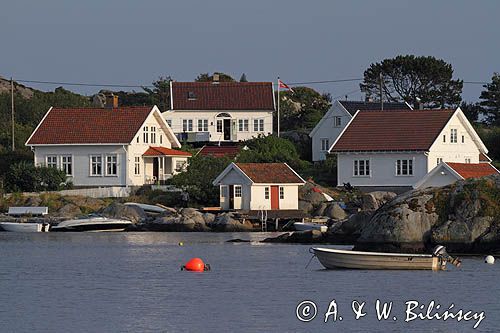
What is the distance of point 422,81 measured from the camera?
11300 centimetres

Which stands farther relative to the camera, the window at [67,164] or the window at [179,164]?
the window at [179,164]

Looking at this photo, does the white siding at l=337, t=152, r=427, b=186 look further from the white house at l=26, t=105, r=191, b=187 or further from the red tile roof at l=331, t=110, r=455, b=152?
the white house at l=26, t=105, r=191, b=187

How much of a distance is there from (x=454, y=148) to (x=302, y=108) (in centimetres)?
3473

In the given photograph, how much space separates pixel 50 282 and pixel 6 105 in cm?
7122

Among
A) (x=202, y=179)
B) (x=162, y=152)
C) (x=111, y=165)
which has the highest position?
(x=162, y=152)

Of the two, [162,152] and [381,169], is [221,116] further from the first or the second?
[381,169]

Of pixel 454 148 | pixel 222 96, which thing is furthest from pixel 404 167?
pixel 222 96

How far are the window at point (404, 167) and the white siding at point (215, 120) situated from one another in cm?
2250

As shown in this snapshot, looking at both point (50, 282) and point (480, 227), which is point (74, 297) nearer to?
point (50, 282)

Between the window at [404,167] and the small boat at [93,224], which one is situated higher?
the window at [404,167]

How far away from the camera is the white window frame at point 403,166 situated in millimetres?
78188

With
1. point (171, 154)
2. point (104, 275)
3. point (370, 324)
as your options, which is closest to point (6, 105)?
point (171, 154)

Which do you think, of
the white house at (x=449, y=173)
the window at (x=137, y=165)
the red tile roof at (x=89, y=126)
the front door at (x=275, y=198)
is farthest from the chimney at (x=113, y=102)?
the white house at (x=449, y=173)

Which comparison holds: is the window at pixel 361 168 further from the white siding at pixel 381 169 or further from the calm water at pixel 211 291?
the calm water at pixel 211 291
